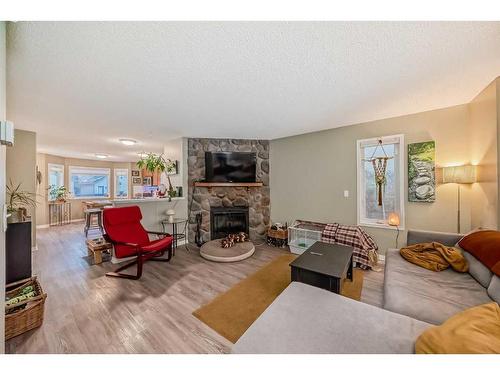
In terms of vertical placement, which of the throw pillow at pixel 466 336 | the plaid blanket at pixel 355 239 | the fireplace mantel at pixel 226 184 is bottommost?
the plaid blanket at pixel 355 239

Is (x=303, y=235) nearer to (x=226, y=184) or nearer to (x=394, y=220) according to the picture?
(x=394, y=220)

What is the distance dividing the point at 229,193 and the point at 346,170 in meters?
2.46

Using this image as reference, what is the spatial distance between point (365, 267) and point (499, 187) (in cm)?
171

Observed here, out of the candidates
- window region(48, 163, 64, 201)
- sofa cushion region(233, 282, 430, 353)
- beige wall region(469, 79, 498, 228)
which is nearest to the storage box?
beige wall region(469, 79, 498, 228)

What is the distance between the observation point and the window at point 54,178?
5970mm

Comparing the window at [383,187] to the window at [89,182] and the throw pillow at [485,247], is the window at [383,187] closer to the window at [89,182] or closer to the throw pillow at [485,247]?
the throw pillow at [485,247]

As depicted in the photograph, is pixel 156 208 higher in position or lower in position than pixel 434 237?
higher

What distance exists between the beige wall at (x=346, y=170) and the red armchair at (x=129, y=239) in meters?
2.59

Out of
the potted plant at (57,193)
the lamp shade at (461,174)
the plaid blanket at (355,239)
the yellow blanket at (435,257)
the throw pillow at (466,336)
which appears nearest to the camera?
the throw pillow at (466,336)

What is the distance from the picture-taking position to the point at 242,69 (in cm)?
172

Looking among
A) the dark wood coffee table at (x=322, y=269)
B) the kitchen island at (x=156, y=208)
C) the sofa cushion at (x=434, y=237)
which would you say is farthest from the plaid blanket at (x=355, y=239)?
the kitchen island at (x=156, y=208)

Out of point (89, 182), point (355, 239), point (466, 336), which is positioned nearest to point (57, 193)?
point (89, 182)

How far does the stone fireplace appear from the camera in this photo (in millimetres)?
4188
